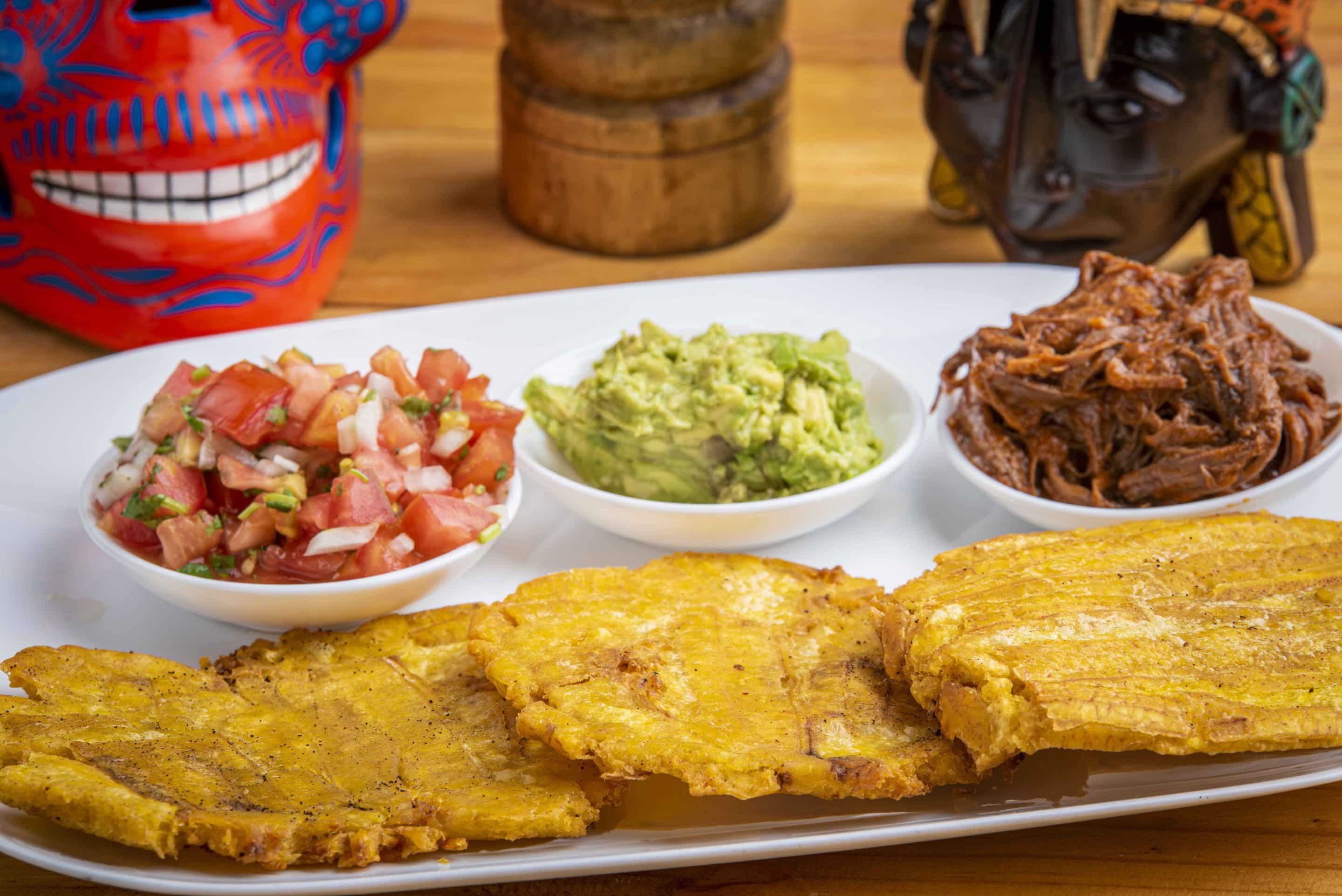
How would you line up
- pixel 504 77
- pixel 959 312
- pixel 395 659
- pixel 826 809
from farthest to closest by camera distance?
pixel 504 77 → pixel 959 312 → pixel 395 659 → pixel 826 809

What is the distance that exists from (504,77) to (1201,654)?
2.85m

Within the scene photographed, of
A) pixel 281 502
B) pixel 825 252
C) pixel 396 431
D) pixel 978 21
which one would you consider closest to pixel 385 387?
pixel 396 431

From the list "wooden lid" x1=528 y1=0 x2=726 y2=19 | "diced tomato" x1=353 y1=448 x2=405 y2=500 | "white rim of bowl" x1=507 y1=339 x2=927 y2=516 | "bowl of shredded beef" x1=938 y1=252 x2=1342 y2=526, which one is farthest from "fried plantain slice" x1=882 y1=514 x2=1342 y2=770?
"wooden lid" x1=528 y1=0 x2=726 y2=19

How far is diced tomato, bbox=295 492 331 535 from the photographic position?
2.59 meters

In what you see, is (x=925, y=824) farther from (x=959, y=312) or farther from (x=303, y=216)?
(x=303, y=216)

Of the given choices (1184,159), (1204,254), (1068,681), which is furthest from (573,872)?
(1204,254)

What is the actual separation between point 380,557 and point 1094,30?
2.13 m

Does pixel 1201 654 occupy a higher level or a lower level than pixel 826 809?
higher

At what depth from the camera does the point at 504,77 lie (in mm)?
4262

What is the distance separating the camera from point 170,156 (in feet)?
11.4

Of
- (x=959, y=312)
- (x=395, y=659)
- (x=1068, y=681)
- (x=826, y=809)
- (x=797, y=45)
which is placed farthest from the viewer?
(x=797, y=45)

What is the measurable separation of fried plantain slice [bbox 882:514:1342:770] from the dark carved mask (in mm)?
1269

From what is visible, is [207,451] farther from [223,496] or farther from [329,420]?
[329,420]

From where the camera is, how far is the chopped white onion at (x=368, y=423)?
267cm
